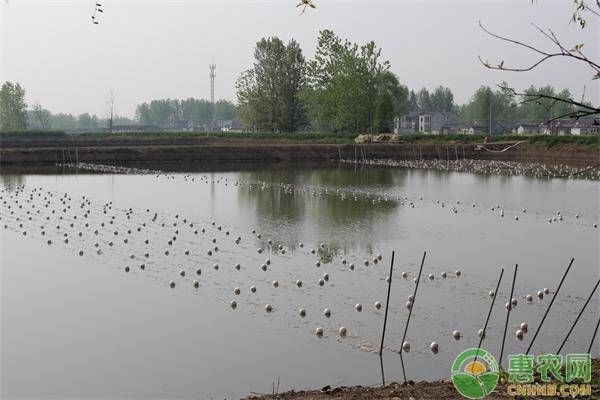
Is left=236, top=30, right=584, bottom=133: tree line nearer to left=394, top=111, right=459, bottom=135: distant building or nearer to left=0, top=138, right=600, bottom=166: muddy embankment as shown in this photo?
left=0, top=138, right=600, bottom=166: muddy embankment

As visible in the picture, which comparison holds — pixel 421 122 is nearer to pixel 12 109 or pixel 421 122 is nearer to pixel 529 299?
pixel 12 109

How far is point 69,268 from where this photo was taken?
70.0ft

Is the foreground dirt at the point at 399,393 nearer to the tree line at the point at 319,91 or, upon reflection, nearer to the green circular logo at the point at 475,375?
the green circular logo at the point at 475,375

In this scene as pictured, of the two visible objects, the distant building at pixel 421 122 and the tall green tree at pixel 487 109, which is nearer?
the tall green tree at pixel 487 109

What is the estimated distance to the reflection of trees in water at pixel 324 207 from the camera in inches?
1070

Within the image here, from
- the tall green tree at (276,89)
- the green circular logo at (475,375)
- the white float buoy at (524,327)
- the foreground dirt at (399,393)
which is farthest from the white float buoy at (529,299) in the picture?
the tall green tree at (276,89)

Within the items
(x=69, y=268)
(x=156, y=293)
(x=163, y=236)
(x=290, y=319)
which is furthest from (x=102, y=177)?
(x=290, y=319)

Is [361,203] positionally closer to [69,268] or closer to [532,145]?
[69,268]

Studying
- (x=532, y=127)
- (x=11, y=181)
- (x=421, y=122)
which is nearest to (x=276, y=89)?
(x=532, y=127)

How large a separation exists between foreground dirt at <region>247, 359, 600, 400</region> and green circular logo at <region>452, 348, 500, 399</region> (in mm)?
119

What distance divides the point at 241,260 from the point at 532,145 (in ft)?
188

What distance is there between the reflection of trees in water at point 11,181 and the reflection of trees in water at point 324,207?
1407cm

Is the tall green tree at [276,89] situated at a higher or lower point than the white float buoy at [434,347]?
higher

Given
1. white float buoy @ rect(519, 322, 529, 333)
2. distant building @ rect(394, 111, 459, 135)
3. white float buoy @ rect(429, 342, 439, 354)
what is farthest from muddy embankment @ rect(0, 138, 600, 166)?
distant building @ rect(394, 111, 459, 135)
